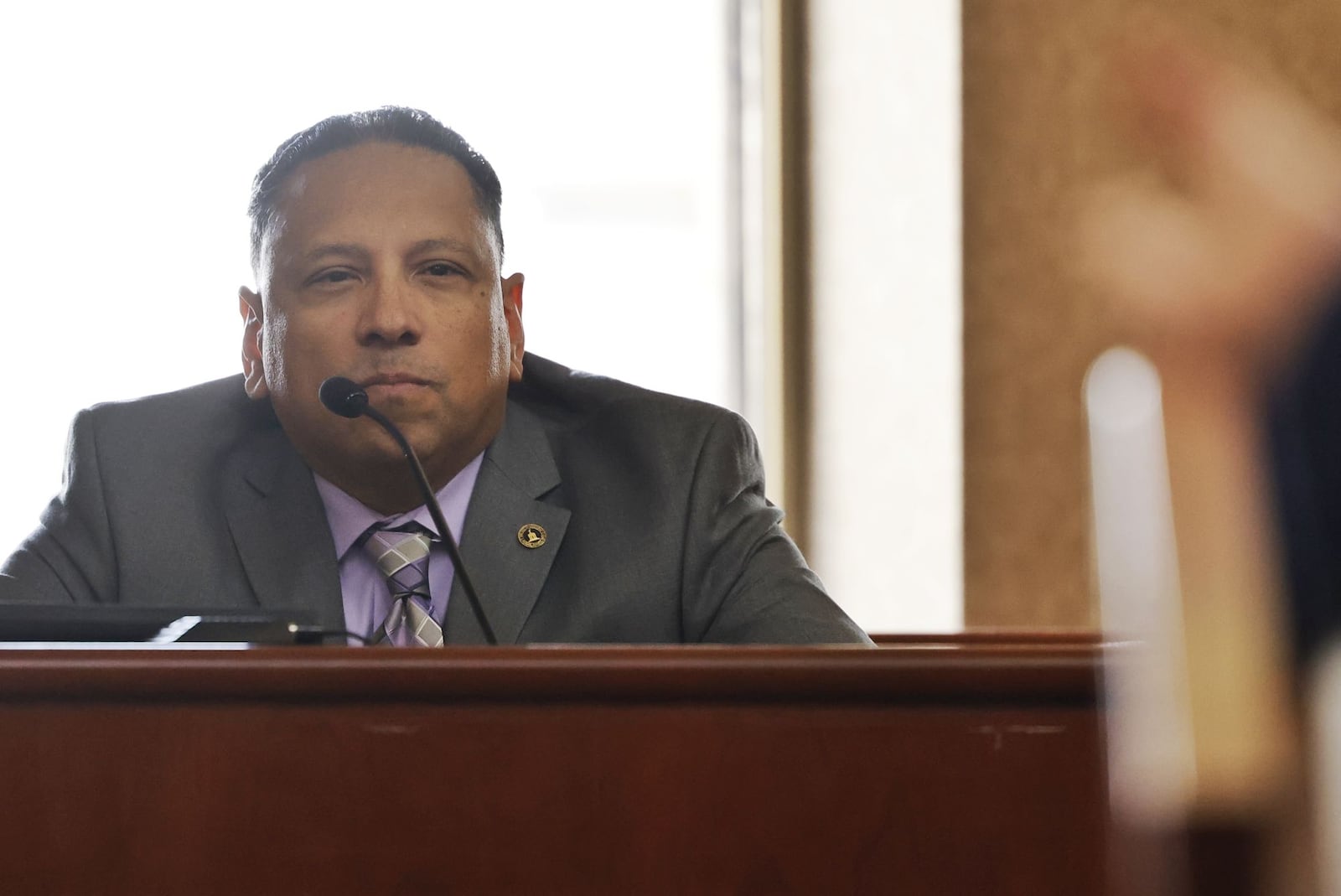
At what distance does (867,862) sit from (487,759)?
0.76 feet

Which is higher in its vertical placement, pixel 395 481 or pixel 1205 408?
pixel 395 481

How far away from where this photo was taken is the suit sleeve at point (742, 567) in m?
1.66

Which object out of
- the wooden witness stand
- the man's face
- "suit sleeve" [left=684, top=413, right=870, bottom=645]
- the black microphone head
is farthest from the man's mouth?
the wooden witness stand

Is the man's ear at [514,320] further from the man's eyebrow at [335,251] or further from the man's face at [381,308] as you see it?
the man's eyebrow at [335,251]

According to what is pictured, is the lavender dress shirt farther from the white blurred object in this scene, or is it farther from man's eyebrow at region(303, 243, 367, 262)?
the white blurred object

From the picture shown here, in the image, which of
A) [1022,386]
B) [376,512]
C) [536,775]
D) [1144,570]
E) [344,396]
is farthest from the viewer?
[1022,386]

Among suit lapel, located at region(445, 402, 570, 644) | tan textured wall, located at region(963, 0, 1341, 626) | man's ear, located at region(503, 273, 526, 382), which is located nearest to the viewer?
suit lapel, located at region(445, 402, 570, 644)

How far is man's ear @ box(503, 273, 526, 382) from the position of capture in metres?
2.01

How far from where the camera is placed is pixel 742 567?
71.1 inches

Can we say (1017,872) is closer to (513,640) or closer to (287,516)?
(513,640)

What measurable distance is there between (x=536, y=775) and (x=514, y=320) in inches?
50.0

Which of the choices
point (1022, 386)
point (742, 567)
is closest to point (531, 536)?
point (742, 567)

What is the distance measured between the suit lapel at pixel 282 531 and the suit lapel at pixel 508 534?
0.17 m

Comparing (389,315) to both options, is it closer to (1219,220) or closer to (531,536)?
(531,536)
